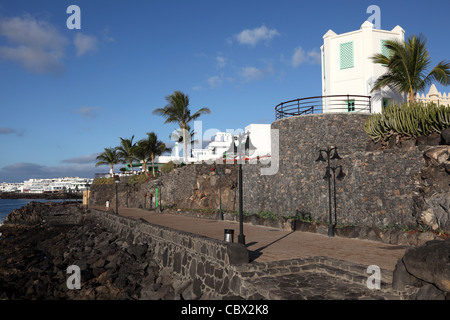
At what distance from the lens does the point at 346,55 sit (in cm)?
2366

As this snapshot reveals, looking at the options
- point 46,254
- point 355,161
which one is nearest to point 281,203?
point 355,161

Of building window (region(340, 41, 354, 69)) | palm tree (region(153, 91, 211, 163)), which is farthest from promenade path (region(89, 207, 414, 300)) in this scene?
palm tree (region(153, 91, 211, 163))

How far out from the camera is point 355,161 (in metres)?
15.1

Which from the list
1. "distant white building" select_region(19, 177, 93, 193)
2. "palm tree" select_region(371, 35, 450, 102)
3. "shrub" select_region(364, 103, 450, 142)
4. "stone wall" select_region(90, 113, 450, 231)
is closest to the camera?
"stone wall" select_region(90, 113, 450, 231)

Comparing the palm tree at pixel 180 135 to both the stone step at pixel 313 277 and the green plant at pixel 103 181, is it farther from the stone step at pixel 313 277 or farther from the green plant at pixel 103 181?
the stone step at pixel 313 277

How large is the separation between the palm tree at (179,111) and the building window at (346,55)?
60.9 feet

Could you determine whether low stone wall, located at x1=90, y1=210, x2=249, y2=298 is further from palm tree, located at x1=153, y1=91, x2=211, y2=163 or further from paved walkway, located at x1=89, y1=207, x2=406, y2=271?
palm tree, located at x1=153, y1=91, x2=211, y2=163

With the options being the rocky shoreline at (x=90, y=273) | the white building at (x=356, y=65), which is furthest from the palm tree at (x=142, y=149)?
the white building at (x=356, y=65)

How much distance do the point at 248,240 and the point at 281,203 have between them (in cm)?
758

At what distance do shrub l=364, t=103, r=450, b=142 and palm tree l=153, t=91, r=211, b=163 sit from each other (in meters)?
24.0

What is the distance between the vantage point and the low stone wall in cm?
901

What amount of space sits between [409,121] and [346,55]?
33.2 ft

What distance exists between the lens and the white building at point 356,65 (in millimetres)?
22766

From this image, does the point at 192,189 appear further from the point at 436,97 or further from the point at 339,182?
the point at 436,97
